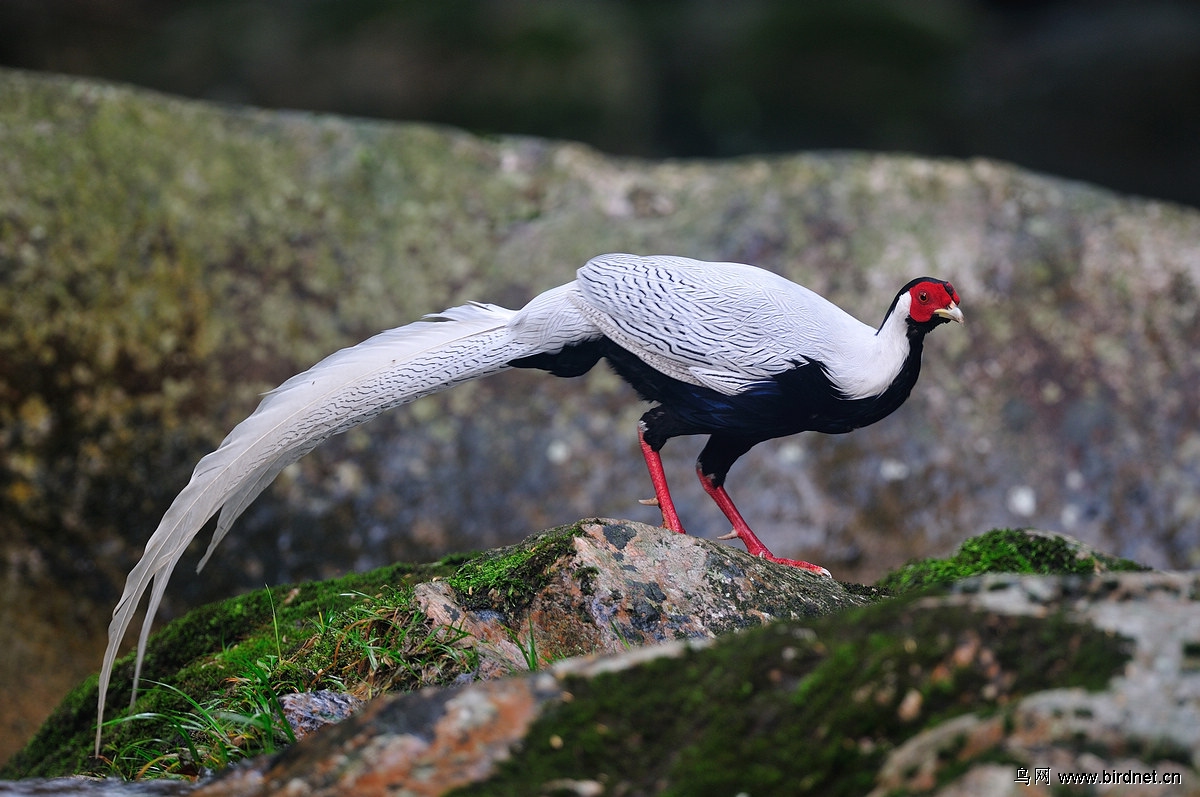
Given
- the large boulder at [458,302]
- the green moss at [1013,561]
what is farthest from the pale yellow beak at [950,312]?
the large boulder at [458,302]

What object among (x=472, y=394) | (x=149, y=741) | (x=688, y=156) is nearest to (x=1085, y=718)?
(x=149, y=741)

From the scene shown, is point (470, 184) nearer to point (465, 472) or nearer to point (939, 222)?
point (465, 472)

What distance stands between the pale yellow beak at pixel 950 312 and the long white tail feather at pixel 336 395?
128cm

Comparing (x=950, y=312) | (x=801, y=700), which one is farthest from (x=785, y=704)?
(x=950, y=312)

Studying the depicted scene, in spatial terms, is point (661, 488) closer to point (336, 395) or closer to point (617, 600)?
point (617, 600)

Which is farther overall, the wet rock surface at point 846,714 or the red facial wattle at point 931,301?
the red facial wattle at point 931,301

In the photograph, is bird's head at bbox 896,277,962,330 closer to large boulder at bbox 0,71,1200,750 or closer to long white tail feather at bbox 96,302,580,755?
long white tail feather at bbox 96,302,580,755

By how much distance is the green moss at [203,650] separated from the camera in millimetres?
3297

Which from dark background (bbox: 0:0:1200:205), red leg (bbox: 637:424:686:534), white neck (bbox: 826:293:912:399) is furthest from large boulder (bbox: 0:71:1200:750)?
dark background (bbox: 0:0:1200:205)

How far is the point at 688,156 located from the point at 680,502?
7240 millimetres

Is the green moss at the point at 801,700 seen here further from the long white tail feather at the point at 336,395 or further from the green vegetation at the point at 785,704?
the long white tail feather at the point at 336,395

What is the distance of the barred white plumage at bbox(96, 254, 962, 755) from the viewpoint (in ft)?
11.2

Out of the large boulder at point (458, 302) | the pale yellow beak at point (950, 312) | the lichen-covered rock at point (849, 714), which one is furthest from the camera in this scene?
the large boulder at point (458, 302)

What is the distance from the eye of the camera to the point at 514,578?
3.06 m
